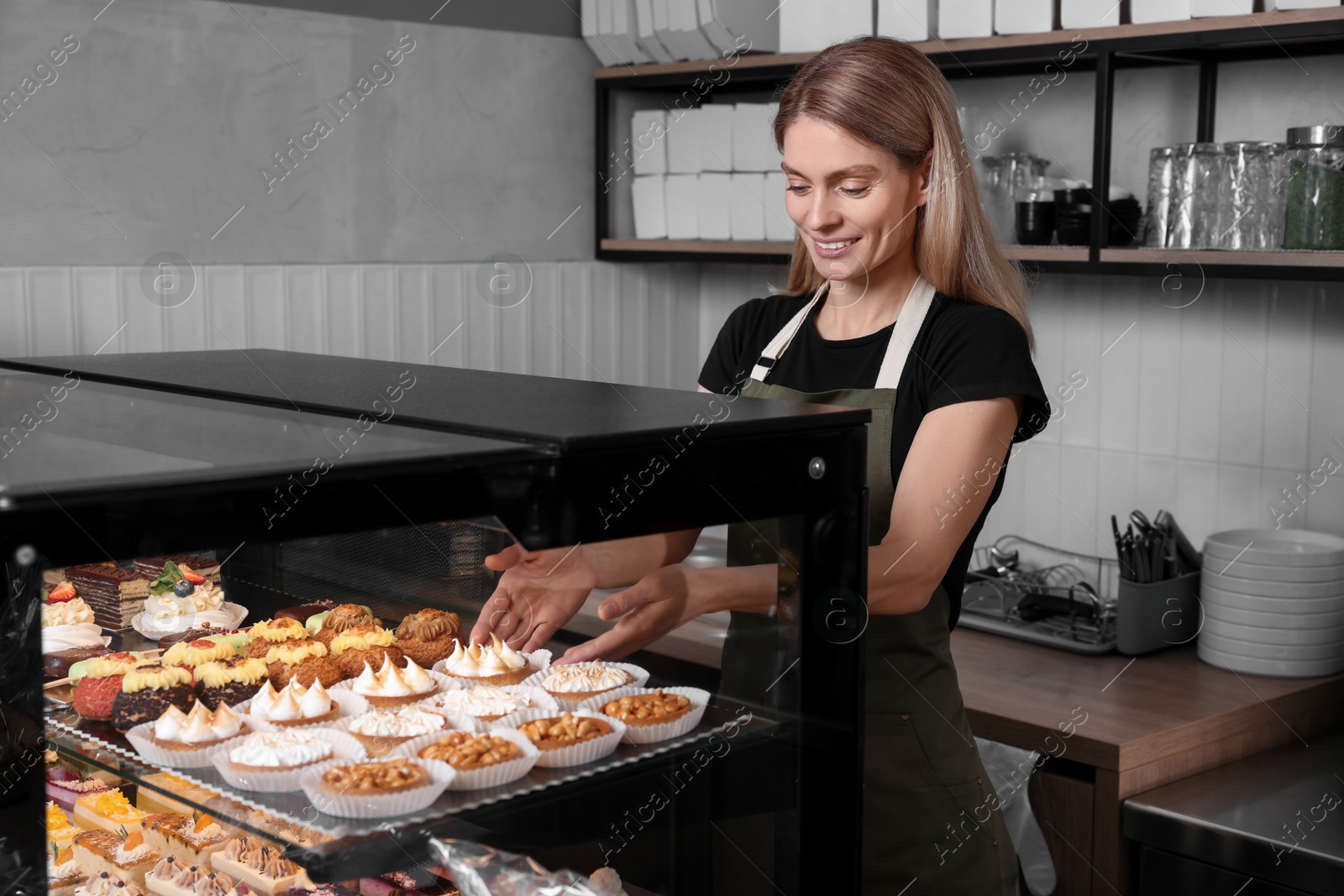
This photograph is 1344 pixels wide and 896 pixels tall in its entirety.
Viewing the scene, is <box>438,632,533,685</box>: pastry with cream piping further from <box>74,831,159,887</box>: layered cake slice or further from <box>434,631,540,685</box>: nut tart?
<box>74,831,159,887</box>: layered cake slice

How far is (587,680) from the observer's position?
3.15 feet

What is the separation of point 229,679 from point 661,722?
39cm

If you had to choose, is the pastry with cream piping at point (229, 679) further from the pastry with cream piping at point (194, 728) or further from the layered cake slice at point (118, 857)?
the layered cake slice at point (118, 857)

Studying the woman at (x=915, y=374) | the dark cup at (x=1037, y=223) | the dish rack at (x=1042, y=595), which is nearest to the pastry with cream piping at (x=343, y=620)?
the woman at (x=915, y=374)

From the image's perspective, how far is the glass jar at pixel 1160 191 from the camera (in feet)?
7.51

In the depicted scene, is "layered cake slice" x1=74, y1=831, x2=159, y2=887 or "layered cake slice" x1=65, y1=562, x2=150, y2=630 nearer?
"layered cake slice" x1=65, y1=562, x2=150, y2=630

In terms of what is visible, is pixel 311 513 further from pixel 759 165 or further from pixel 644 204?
pixel 644 204

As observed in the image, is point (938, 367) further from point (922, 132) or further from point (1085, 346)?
point (1085, 346)

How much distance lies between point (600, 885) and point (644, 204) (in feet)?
7.80

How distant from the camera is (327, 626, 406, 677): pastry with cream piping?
3.55 feet

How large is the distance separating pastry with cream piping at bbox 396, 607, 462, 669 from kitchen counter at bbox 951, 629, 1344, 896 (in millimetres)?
1185

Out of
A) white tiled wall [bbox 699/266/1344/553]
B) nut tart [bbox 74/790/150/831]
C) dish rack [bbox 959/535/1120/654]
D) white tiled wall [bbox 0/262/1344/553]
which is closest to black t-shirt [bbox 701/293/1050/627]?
nut tart [bbox 74/790/150/831]

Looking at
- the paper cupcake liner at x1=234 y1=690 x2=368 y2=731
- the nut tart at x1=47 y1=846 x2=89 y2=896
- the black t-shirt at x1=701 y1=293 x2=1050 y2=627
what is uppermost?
the black t-shirt at x1=701 y1=293 x2=1050 y2=627

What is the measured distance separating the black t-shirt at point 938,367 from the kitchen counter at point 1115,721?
0.60 metres
